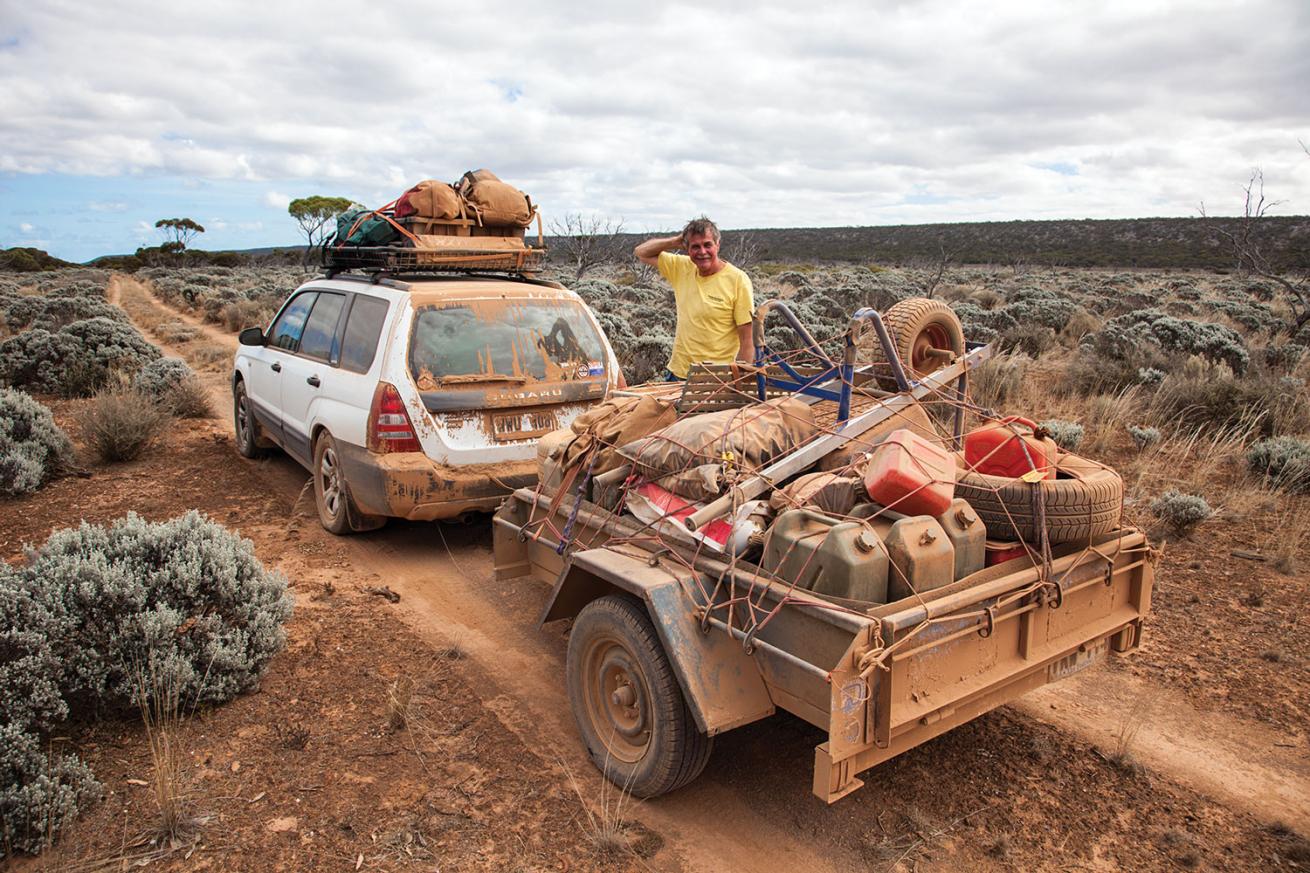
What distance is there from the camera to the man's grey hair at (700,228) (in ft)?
17.5

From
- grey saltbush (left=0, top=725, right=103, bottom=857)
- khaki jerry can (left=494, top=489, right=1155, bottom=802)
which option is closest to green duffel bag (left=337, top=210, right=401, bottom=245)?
khaki jerry can (left=494, top=489, right=1155, bottom=802)

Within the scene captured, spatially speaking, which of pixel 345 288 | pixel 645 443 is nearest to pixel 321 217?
pixel 345 288

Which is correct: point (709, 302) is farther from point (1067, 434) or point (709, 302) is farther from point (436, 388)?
point (1067, 434)

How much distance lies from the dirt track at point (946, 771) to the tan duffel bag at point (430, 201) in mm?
3362

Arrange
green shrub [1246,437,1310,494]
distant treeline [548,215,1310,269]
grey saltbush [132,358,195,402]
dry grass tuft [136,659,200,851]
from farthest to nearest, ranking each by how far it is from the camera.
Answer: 1. distant treeline [548,215,1310,269]
2. grey saltbush [132,358,195,402]
3. green shrub [1246,437,1310,494]
4. dry grass tuft [136,659,200,851]

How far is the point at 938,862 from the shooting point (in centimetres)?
306

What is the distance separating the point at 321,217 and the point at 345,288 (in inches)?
2130

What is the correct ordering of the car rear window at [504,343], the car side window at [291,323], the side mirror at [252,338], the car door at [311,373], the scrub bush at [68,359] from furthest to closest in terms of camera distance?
the scrub bush at [68,359] → the side mirror at [252,338] → the car side window at [291,323] → the car door at [311,373] → the car rear window at [504,343]

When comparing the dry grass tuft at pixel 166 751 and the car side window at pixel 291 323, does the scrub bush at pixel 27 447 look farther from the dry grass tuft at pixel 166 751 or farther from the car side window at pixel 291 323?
the dry grass tuft at pixel 166 751

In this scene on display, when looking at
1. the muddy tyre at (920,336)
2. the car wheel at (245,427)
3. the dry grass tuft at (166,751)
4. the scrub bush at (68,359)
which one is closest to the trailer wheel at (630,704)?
the dry grass tuft at (166,751)

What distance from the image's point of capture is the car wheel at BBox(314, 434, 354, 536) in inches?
240

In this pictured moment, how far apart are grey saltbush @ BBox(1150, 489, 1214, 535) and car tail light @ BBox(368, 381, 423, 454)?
5.27 metres

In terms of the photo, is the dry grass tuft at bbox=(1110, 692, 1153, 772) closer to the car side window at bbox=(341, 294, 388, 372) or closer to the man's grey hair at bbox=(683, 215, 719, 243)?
the man's grey hair at bbox=(683, 215, 719, 243)

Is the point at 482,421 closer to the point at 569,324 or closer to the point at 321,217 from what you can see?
the point at 569,324
